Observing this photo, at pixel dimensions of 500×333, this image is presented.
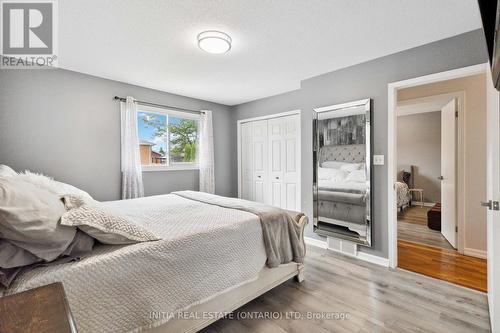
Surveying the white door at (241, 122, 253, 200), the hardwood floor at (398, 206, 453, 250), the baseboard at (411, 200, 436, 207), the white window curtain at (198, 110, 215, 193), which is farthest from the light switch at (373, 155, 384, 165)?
the baseboard at (411, 200, 436, 207)

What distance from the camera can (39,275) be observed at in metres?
1.08

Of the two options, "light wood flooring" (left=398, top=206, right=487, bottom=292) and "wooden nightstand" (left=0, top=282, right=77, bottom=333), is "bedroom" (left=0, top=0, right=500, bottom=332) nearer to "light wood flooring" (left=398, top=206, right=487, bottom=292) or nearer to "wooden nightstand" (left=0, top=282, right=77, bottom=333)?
"wooden nightstand" (left=0, top=282, right=77, bottom=333)

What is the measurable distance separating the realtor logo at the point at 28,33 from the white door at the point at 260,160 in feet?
10.5

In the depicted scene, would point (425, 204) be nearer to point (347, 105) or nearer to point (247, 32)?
point (347, 105)

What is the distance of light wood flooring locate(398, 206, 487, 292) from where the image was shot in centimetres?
242

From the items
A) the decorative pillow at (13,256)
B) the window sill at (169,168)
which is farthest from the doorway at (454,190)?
the window sill at (169,168)

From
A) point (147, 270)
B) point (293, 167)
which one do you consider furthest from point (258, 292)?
point (293, 167)

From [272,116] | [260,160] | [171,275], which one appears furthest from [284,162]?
[171,275]

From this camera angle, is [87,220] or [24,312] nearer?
[24,312]

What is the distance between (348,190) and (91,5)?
3288 mm

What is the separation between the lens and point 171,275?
1.46 metres

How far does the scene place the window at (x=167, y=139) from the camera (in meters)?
3.89

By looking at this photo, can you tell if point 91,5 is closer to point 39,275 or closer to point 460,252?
point 39,275

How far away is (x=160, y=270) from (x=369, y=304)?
1787 mm
